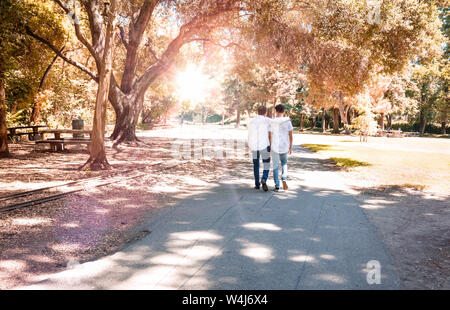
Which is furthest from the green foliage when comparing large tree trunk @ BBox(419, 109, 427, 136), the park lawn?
large tree trunk @ BBox(419, 109, 427, 136)

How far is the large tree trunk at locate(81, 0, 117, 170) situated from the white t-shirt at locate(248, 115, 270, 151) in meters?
5.17

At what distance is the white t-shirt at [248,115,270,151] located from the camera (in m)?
7.43

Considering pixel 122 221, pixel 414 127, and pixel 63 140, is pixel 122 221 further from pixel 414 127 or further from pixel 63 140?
pixel 414 127

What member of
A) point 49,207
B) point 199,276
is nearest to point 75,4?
point 49,207

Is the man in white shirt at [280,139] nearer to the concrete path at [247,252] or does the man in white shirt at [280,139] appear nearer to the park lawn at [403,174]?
the concrete path at [247,252]

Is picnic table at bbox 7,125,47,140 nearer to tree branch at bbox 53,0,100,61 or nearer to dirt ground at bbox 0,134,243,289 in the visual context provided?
dirt ground at bbox 0,134,243,289

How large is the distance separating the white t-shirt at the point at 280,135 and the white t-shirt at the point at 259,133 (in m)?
0.16

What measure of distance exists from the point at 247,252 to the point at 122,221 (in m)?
2.62

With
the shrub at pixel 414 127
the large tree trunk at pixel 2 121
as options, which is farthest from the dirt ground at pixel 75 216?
the shrub at pixel 414 127

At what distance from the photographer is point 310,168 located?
38.5 feet

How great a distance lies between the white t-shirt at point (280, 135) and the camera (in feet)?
24.7

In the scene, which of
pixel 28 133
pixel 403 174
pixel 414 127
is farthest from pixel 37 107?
pixel 414 127

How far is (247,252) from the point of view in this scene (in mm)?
4020

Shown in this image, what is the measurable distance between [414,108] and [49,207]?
52.4 meters
